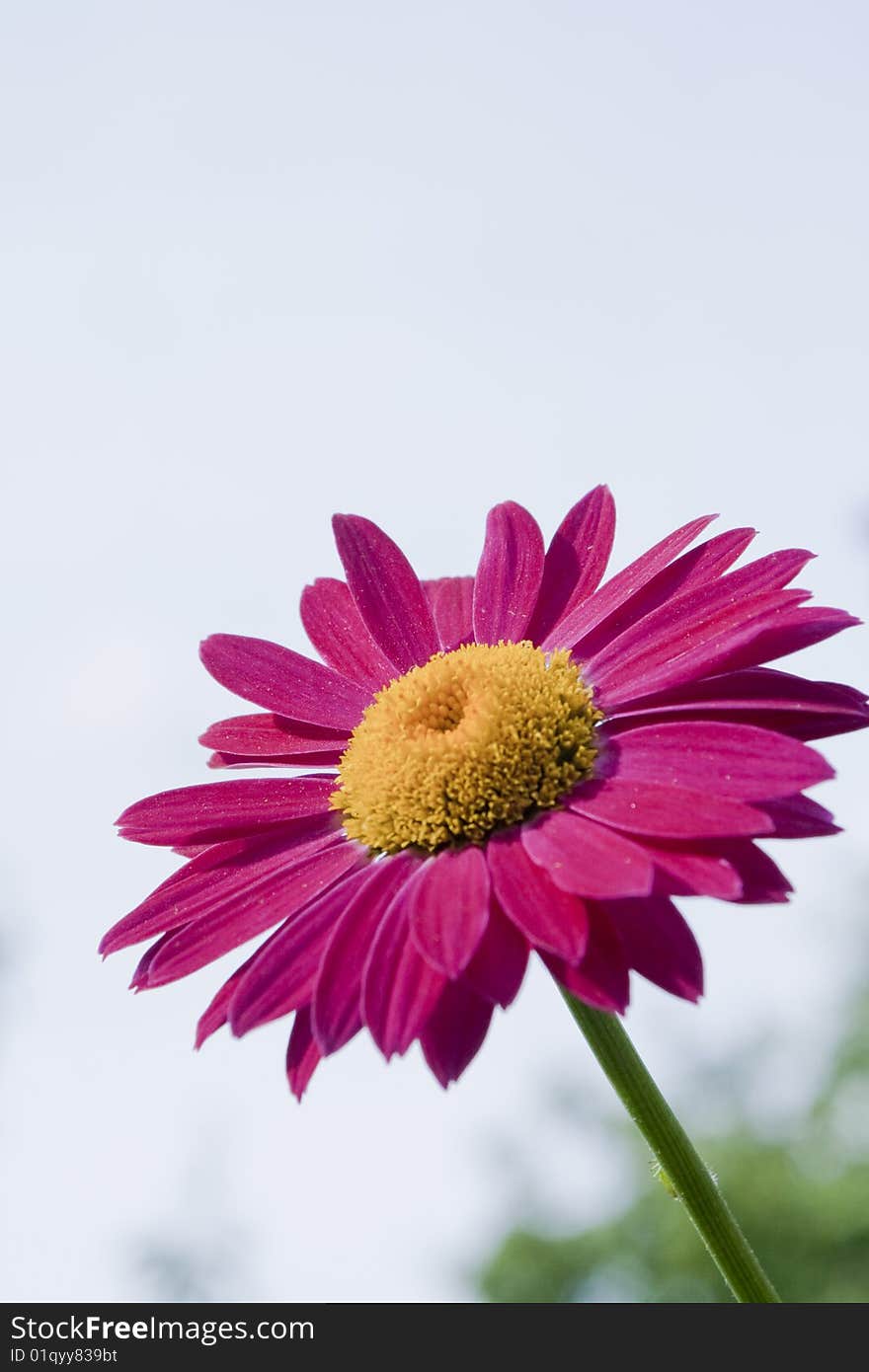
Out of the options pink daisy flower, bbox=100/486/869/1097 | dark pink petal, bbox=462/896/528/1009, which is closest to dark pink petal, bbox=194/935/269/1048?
pink daisy flower, bbox=100/486/869/1097

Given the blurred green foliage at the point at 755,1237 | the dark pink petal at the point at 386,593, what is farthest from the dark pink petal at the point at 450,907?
the blurred green foliage at the point at 755,1237

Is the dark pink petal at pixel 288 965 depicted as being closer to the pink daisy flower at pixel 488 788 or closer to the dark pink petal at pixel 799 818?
the pink daisy flower at pixel 488 788

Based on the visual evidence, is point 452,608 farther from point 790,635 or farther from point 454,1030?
point 454,1030

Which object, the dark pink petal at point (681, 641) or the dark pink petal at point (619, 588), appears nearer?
the dark pink petal at point (681, 641)

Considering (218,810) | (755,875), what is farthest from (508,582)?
(755,875)

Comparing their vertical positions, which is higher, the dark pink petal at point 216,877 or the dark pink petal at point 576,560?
the dark pink petal at point 576,560
